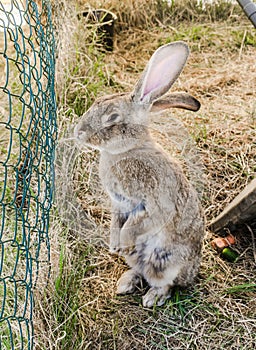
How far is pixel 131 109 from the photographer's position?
10.2 feet

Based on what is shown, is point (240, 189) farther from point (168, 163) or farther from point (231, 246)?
point (168, 163)

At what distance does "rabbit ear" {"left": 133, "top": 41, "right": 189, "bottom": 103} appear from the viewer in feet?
10.0

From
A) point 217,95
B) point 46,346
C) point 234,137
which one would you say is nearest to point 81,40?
point 217,95

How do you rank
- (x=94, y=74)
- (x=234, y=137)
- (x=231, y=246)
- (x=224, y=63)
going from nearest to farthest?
(x=231, y=246)
(x=234, y=137)
(x=94, y=74)
(x=224, y=63)

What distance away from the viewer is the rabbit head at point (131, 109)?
3.07 meters

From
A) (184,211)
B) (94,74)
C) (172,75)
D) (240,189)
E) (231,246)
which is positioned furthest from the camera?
(94,74)

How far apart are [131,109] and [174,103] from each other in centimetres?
25

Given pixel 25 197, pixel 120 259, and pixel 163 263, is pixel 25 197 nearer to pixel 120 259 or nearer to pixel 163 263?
pixel 163 263

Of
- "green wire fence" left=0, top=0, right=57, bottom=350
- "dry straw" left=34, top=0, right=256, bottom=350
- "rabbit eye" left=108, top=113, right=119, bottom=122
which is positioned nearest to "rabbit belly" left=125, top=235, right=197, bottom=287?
"dry straw" left=34, top=0, right=256, bottom=350

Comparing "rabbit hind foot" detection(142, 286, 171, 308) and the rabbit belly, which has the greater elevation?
the rabbit belly

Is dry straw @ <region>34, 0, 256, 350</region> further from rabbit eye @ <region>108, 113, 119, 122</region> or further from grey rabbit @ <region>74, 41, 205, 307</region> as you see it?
rabbit eye @ <region>108, 113, 119, 122</region>

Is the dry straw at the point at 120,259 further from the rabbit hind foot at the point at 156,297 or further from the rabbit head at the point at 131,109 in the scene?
the rabbit head at the point at 131,109

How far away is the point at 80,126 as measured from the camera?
3115 mm

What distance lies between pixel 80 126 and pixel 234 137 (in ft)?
6.28
